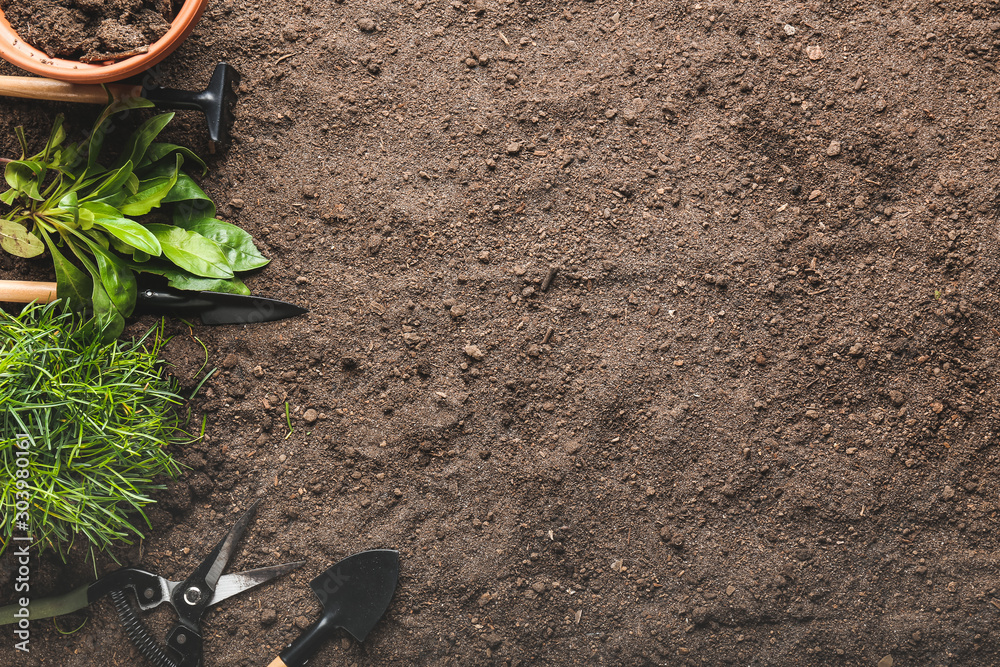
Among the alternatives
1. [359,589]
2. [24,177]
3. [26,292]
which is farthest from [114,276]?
[359,589]

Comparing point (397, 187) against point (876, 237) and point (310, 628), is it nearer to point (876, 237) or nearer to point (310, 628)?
point (310, 628)

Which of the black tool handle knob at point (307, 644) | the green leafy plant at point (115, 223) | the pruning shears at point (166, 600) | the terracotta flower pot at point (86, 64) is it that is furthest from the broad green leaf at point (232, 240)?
the black tool handle knob at point (307, 644)

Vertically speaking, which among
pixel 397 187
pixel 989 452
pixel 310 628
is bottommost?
pixel 310 628

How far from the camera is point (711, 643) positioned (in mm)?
1530

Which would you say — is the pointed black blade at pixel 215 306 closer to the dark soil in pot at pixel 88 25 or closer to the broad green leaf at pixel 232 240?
the broad green leaf at pixel 232 240

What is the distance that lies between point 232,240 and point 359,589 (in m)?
1.00

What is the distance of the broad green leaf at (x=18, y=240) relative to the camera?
4.74 feet

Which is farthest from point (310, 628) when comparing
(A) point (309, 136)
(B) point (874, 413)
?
(B) point (874, 413)

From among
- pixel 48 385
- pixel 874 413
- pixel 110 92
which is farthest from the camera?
pixel 874 413

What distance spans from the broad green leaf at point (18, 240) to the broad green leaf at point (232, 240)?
0.34m

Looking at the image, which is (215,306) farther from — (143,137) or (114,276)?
(143,137)

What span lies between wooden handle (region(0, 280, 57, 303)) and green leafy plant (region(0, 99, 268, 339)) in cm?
4

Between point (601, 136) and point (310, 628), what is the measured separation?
5.10 ft

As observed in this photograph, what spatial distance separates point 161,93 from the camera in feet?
4.93
